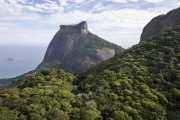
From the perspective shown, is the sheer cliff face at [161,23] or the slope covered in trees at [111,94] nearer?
the slope covered in trees at [111,94]

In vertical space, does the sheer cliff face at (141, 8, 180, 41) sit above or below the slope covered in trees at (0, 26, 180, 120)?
above

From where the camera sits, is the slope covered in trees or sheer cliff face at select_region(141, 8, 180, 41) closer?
the slope covered in trees

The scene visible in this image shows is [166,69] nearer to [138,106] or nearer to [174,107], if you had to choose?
[174,107]

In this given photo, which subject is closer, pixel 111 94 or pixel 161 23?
pixel 111 94

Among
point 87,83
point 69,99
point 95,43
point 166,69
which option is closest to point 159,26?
point 166,69

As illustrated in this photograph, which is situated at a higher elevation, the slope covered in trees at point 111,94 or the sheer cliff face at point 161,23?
the sheer cliff face at point 161,23

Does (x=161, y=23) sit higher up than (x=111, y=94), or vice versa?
(x=161, y=23)
